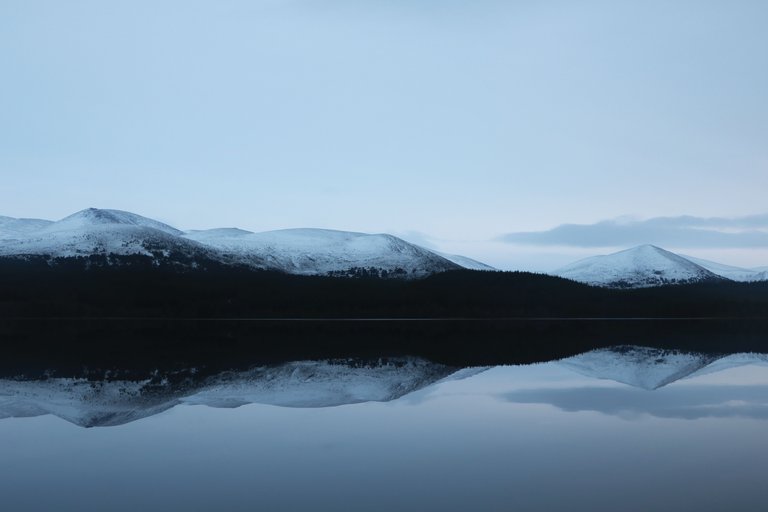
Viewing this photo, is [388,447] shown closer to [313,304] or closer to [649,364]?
[649,364]

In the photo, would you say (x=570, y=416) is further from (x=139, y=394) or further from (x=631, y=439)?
(x=139, y=394)

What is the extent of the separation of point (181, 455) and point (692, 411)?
20.0m

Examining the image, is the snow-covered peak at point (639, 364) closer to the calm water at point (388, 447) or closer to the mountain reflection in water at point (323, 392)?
the mountain reflection in water at point (323, 392)

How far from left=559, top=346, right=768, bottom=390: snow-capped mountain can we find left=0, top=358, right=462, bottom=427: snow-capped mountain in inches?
378

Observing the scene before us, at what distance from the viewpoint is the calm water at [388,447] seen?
1592 centimetres

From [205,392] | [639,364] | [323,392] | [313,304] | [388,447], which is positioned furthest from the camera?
[313,304]

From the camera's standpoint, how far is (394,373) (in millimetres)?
43250

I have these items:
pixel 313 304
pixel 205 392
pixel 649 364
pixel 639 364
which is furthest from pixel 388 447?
pixel 313 304

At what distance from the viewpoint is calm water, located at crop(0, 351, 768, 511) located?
52.2 ft

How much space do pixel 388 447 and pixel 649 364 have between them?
3402cm

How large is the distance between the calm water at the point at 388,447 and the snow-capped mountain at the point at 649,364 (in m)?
3.84

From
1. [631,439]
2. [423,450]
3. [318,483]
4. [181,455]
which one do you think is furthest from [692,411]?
[181,455]

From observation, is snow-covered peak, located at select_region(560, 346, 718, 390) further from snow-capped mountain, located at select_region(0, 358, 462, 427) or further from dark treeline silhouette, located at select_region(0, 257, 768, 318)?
dark treeline silhouette, located at select_region(0, 257, 768, 318)

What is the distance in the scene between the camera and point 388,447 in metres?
21.4
